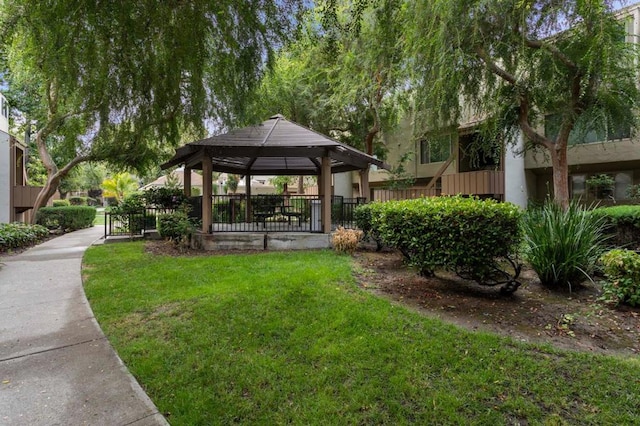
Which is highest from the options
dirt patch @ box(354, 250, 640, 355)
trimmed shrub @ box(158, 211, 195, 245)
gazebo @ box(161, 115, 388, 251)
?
gazebo @ box(161, 115, 388, 251)

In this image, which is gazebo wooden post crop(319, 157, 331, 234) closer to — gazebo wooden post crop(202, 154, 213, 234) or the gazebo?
the gazebo

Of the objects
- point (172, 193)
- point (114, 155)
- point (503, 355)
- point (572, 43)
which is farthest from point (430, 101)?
point (114, 155)

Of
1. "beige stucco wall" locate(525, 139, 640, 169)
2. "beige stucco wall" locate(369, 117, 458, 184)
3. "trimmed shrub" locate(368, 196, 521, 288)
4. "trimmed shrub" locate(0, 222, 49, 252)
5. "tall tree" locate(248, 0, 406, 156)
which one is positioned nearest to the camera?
"trimmed shrub" locate(368, 196, 521, 288)

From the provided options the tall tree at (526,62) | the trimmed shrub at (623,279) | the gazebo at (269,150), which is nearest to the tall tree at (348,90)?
the gazebo at (269,150)

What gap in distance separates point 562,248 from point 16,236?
14.0 meters

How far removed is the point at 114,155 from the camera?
1275 cm

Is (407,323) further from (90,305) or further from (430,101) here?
(430,101)

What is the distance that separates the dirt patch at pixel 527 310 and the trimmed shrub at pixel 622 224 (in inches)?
67.7

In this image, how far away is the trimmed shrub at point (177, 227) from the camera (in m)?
9.99

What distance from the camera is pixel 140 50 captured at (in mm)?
4797

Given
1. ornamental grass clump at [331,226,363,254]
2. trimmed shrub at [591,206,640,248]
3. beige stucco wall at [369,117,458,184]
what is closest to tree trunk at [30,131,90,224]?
ornamental grass clump at [331,226,363,254]

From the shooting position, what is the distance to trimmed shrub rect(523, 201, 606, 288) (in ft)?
17.9

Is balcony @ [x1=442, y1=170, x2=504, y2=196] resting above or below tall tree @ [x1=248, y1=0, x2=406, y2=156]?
below

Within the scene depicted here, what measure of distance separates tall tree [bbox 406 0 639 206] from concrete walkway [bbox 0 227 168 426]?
7.99 meters
